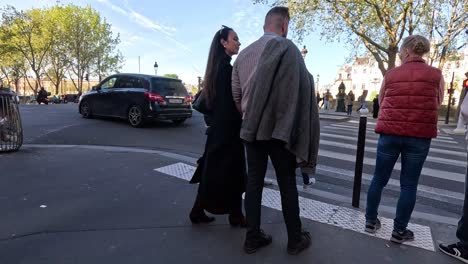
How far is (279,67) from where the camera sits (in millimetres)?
2406

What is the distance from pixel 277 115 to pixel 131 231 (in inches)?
66.7

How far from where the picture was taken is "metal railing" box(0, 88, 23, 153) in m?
6.03

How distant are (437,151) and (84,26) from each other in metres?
52.7

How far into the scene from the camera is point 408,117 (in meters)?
2.73

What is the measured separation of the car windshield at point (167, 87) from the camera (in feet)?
33.2

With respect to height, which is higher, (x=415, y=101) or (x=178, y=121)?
(x=415, y=101)

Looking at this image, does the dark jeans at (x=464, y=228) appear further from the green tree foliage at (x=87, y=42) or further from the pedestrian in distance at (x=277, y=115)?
the green tree foliage at (x=87, y=42)

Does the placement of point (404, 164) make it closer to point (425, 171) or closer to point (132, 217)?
point (132, 217)

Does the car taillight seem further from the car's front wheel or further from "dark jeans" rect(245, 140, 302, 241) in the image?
"dark jeans" rect(245, 140, 302, 241)

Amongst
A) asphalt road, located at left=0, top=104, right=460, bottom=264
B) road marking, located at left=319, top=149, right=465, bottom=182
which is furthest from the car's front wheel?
road marking, located at left=319, top=149, right=465, bottom=182

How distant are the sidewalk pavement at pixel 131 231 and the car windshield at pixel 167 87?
19.0 ft

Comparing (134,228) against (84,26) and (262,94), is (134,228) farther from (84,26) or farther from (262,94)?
(84,26)

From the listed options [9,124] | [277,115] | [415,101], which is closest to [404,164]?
[415,101]

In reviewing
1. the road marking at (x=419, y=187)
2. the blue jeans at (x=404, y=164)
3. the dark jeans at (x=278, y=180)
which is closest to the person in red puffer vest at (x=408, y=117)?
the blue jeans at (x=404, y=164)
